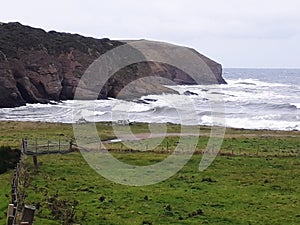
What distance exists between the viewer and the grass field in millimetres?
22750

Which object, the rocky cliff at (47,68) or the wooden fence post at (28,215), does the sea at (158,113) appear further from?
the wooden fence post at (28,215)

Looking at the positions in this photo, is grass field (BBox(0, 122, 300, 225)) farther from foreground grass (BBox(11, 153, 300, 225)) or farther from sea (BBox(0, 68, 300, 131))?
sea (BBox(0, 68, 300, 131))

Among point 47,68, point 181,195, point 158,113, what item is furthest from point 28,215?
point 47,68

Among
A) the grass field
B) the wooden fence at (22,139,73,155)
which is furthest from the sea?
the grass field

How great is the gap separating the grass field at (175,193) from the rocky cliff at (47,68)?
64777mm

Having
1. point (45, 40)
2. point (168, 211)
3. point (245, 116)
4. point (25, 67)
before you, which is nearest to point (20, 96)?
point (25, 67)

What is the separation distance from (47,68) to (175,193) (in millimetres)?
89627

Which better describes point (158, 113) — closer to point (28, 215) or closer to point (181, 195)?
point (181, 195)

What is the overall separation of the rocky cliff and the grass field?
64.8 m

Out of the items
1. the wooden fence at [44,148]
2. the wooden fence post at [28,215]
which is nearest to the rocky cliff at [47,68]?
the wooden fence at [44,148]

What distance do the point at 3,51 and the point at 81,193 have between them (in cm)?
8996

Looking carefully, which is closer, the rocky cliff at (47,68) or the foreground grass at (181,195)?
the foreground grass at (181,195)

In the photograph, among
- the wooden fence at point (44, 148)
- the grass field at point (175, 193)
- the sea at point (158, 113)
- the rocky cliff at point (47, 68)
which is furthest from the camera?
the rocky cliff at point (47, 68)

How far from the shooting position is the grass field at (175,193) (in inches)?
896
